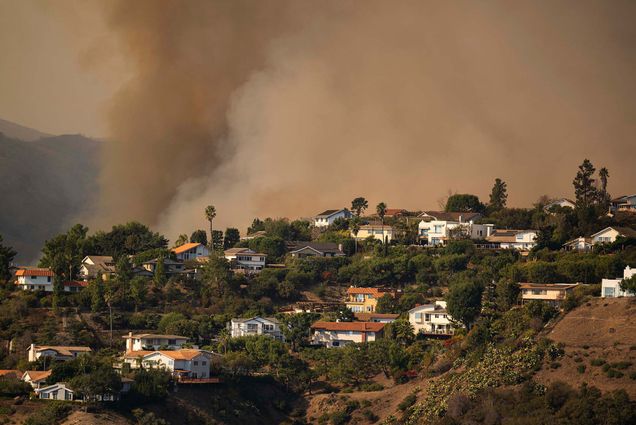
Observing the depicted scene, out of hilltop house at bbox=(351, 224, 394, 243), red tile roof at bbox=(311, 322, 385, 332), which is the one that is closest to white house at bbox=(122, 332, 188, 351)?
red tile roof at bbox=(311, 322, 385, 332)

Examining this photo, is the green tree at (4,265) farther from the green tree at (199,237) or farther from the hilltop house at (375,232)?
the hilltop house at (375,232)

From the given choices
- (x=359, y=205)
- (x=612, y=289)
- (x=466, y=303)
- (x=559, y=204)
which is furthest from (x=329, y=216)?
(x=612, y=289)

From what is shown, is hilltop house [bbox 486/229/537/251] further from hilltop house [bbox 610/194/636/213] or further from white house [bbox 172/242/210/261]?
white house [bbox 172/242/210/261]

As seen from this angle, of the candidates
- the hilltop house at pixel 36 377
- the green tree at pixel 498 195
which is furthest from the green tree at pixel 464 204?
the hilltop house at pixel 36 377

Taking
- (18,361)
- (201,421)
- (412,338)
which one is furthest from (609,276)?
(18,361)

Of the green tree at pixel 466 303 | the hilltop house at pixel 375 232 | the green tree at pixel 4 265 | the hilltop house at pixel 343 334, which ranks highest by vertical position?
the hilltop house at pixel 375 232

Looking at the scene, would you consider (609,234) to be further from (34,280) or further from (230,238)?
(34,280)

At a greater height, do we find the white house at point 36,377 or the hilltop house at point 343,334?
the hilltop house at point 343,334
